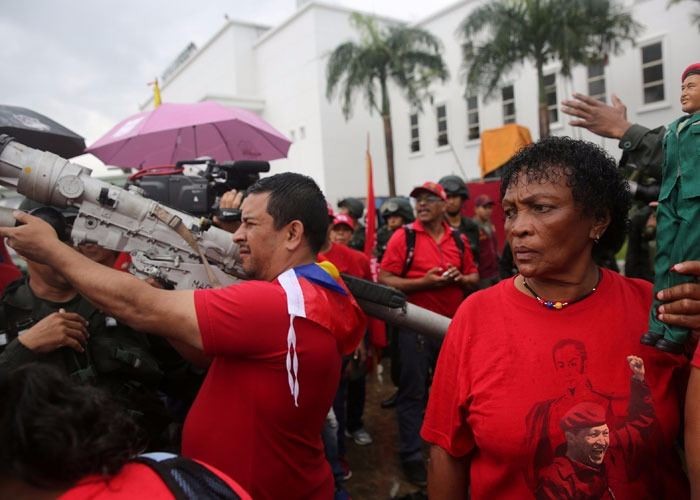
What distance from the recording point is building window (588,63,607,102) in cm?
1708

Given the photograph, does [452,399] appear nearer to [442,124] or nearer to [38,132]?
[38,132]

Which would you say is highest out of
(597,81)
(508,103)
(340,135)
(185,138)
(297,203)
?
(340,135)

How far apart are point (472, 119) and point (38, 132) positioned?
21.0 metres

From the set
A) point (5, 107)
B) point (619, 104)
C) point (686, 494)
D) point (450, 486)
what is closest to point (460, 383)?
point (450, 486)

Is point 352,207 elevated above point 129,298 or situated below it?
above

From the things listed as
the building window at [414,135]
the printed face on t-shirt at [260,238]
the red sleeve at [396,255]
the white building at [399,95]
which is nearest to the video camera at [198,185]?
the printed face on t-shirt at [260,238]

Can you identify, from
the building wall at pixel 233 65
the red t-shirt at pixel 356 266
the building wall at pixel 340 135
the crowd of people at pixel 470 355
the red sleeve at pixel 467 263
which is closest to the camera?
the crowd of people at pixel 470 355

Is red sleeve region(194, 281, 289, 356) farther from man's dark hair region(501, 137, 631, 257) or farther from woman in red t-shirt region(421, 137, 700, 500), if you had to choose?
man's dark hair region(501, 137, 631, 257)

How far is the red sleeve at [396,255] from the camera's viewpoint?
3.85m

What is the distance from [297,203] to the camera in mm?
1837

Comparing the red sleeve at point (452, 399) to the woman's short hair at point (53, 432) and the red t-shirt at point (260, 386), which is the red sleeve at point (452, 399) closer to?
the red t-shirt at point (260, 386)

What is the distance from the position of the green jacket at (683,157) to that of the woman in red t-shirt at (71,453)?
126 centimetres

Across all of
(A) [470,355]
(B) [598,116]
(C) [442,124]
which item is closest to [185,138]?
(B) [598,116]

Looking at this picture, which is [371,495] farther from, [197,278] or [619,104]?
[619,104]
